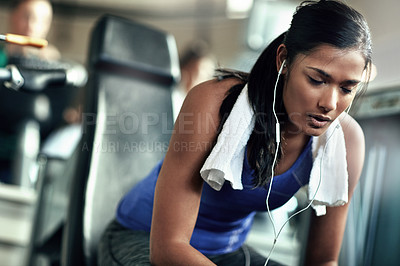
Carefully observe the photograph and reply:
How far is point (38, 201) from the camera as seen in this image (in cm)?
145

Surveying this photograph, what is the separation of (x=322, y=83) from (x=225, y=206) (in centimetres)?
32

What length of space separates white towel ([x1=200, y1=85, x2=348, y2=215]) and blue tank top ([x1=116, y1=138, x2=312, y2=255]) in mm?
36

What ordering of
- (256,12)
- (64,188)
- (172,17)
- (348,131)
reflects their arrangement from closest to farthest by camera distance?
(348,131)
(64,188)
(256,12)
(172,17)

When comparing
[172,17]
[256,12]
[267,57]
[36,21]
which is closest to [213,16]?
[172,17]

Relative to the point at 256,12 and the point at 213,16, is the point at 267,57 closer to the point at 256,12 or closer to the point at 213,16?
the point at 256,12

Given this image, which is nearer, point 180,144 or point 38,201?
point 180,144

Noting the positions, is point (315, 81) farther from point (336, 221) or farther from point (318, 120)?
point (336, 221)

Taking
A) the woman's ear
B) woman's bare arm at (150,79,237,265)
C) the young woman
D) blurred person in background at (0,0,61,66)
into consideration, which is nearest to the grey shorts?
the young woman

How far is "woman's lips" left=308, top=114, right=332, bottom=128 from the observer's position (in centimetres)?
71

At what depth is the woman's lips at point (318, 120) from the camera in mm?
706

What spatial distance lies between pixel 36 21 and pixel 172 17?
219 cm

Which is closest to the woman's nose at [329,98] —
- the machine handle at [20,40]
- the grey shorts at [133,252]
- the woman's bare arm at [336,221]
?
the woman's bare arm at [336,221]

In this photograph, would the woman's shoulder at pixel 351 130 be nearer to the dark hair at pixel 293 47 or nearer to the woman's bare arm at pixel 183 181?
the dark hair at pixel 293 47

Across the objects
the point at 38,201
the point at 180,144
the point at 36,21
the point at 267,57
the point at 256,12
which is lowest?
the point at 38,201
